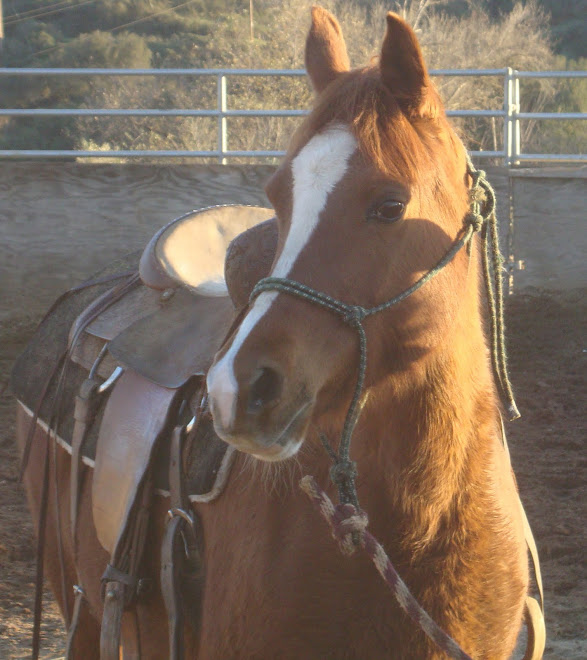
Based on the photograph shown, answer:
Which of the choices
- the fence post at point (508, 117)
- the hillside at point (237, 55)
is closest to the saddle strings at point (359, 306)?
the fence post at point (508, 117)

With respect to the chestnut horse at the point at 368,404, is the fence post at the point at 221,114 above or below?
above

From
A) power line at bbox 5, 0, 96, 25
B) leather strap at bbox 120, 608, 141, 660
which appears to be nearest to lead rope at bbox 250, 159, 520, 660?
leather strap at bbox 120, 608, 141, 660

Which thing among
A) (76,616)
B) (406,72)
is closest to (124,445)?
(76,616)

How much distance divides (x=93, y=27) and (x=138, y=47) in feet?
18.2

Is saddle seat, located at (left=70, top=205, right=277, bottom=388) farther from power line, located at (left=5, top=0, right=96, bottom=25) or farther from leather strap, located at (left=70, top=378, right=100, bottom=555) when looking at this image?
power line, located at (left=5, top=0, right=96, bottom=25)

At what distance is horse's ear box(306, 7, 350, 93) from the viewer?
2070mm

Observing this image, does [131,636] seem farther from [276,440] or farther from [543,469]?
[543,469]

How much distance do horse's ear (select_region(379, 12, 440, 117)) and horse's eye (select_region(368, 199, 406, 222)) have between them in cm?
25

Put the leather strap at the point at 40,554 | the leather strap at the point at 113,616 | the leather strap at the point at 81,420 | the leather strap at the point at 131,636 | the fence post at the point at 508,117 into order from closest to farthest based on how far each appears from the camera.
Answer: the leather strap at the point at 113,616 < the leather strap at the point at 131,636 < the leather strap at the point at 81,420 < the leather strap at the point at 40,554 < the fence post at the point at 508,117

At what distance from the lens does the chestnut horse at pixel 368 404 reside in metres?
1.63

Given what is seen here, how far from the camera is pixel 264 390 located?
5.12ft

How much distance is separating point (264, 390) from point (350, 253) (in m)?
0.33

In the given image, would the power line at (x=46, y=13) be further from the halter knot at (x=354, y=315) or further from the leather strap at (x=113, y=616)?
the halter knot at (x=354, y=315)

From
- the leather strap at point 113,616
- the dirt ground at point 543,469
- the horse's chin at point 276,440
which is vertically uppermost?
the horse's chin at point 276,440
